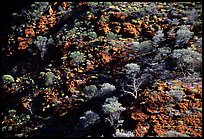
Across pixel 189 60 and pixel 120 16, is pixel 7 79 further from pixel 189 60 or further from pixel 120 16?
pixel 189 60

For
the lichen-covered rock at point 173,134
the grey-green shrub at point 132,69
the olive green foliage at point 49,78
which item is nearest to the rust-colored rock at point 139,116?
the lichen-covered rock at point 173,134

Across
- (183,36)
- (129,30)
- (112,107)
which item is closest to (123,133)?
(112,107)

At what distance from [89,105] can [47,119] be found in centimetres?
302

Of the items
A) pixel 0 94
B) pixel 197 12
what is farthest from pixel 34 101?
pixel 197 12

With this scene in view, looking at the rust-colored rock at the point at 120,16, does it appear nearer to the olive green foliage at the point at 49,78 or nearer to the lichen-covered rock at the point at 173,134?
the olive green foliage at the point at 49,78

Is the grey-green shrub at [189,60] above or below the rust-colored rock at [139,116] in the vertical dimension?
above

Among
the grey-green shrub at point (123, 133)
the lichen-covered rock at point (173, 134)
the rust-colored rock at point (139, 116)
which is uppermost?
the rust-colored rock at point (139, 116)

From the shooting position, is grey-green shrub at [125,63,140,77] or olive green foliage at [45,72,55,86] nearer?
grey-green shrub at [125,63,140,77]

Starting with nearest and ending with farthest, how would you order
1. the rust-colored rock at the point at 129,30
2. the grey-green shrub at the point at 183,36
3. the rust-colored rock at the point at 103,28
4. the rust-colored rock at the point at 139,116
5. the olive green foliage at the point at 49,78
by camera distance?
the rust-colored rock at the point at 139,116 → the grey-green shrub at the point at 183,36 → the olive green foliage at the point at 49,78 → the rust-colored rock at the point at 129,30 → the rust-colored rock at the point at 103,28

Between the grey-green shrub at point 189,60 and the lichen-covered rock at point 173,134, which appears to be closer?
the lichen-covered rock at point 173,134

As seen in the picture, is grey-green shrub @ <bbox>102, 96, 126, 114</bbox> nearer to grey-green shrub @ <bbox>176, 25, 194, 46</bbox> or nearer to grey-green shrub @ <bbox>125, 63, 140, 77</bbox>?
grey-green shrub @ <bbox>125, 63, 140, 77</bbox>

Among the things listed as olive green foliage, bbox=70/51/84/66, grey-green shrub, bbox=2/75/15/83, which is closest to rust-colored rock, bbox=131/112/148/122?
olive green foliage, bbox=70/51/84/66

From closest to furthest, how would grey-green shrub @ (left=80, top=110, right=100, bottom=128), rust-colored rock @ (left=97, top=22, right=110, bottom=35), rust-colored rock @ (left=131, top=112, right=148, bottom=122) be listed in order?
rust-colored rock @ (left=131, top=112, right=148, bottom=122)
grey-green shrub @ (left=80, top=110, right=100, bottom=128)
rust-colored rock @ (left=97, top=22, right=110, bottom=35)

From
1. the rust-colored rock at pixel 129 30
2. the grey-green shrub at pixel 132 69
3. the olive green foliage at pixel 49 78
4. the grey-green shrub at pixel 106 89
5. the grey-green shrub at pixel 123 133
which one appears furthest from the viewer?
the rust-colored rock at pixel 129 30
